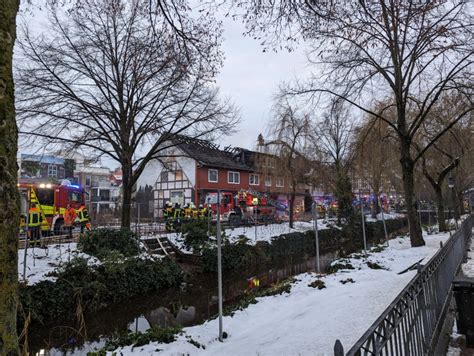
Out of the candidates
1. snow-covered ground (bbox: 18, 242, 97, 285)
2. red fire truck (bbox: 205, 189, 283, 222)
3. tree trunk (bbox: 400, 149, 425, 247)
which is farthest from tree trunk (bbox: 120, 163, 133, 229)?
red fire truck (bbox: 205, 189, 283, 222)

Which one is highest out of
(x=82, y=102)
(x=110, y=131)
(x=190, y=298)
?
(x=82, y=102)

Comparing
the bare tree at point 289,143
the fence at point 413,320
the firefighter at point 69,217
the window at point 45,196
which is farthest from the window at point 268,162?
the fence at point 413,320

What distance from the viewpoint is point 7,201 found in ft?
6.76

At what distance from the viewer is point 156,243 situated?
15828mm

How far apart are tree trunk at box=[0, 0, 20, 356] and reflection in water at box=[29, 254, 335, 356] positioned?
18.8ft

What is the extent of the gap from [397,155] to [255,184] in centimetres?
2160

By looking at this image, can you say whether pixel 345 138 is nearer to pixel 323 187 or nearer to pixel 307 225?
pixel 323 187

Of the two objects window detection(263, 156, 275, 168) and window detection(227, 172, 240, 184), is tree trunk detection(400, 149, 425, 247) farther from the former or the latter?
window detection(227, 172, 240, 184)

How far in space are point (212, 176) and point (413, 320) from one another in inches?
1285

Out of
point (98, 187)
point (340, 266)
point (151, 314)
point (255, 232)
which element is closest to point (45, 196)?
point (255, 232)

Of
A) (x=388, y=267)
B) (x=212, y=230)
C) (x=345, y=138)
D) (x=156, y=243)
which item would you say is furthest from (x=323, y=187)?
(x=388, y=267)

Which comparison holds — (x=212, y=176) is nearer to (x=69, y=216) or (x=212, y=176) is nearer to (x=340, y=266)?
(x=69, y=216)

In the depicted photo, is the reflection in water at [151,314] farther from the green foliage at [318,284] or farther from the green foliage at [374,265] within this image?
the green foliage at [374,265]

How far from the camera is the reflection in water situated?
7.71m
